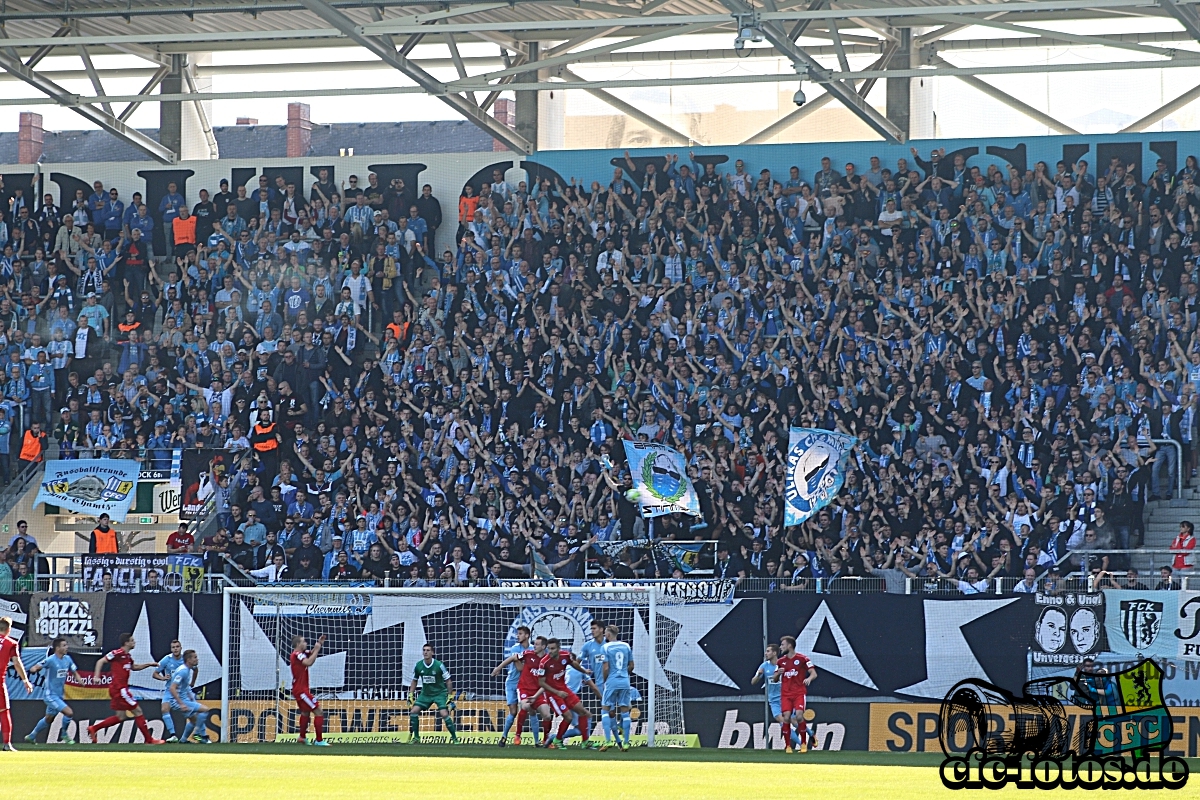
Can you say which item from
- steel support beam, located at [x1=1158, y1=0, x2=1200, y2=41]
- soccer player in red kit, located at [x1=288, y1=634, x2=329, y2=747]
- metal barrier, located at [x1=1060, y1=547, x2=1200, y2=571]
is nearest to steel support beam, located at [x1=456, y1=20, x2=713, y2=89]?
steel support beam, located at [x1=1158, y1=0, x2=1200, y2=41]

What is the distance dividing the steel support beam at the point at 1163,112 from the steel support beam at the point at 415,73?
1089 cm

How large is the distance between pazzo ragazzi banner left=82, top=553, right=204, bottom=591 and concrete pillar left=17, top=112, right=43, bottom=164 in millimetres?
14105

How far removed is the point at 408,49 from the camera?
2719cm

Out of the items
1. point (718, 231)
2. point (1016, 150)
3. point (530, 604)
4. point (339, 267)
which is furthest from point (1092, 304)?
point (339, 267)

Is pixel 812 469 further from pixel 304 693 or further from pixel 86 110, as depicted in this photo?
pixel 86 110

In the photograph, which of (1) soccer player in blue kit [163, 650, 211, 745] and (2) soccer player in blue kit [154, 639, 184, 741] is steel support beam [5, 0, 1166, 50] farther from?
(1) soccer player in blue kit [163, 650, 211, 745]

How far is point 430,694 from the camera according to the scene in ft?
70.8

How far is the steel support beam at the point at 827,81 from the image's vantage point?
2408cm

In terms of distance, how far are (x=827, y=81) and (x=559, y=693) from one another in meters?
11.6

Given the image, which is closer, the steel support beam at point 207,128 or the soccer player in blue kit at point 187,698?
the soccer player in blue kit at point 187,698

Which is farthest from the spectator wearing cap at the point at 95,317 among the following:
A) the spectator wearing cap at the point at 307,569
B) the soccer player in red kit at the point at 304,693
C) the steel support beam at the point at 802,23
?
the steel support beam at the point at 802,23

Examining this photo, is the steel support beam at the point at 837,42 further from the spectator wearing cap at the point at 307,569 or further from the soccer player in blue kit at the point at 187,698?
the soccer player in blue kit at the point at 187,698

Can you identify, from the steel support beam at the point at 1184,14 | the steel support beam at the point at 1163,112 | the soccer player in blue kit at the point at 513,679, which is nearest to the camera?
the soccer player in blue kit at the point at 513,679

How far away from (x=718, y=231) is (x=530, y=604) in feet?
31.0
